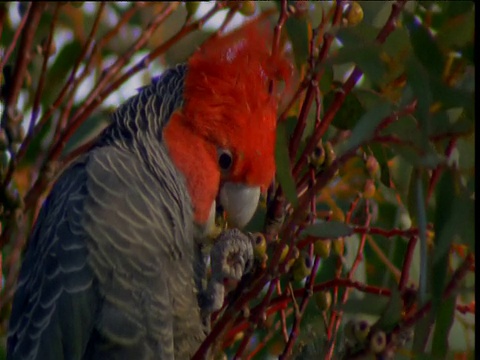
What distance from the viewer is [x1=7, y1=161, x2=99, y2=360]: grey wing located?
1.46 metres

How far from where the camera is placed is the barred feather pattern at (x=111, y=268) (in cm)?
147

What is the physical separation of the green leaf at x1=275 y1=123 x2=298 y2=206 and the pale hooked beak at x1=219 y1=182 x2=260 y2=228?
0.56 metres

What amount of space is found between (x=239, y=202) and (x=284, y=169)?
0.60m

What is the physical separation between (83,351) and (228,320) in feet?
1.52

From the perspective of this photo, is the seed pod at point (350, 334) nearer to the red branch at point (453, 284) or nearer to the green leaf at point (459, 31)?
the red branch at point (453, 284)

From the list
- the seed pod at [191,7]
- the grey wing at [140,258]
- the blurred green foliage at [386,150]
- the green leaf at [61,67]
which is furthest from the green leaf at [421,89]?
the green leaf at [61,67]

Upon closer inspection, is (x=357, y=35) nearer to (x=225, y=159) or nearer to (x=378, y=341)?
(x=378, y=341)

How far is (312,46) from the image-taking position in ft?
3.90

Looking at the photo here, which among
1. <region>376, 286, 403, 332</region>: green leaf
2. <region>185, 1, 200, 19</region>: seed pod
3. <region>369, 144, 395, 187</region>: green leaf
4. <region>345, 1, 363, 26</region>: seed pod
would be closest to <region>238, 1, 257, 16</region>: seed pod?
<region>185, 1, 200, 19</region>: seed pod

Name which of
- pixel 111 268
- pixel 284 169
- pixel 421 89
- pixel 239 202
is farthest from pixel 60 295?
pixel 421 89

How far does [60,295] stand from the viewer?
147 cm

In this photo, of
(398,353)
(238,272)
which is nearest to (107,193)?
(238,272)

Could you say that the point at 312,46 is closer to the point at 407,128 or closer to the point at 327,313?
the point at 407,128

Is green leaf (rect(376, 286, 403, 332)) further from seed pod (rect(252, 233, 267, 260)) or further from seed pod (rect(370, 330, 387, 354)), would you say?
seed pod (rect(252, 233, 267, 260))
